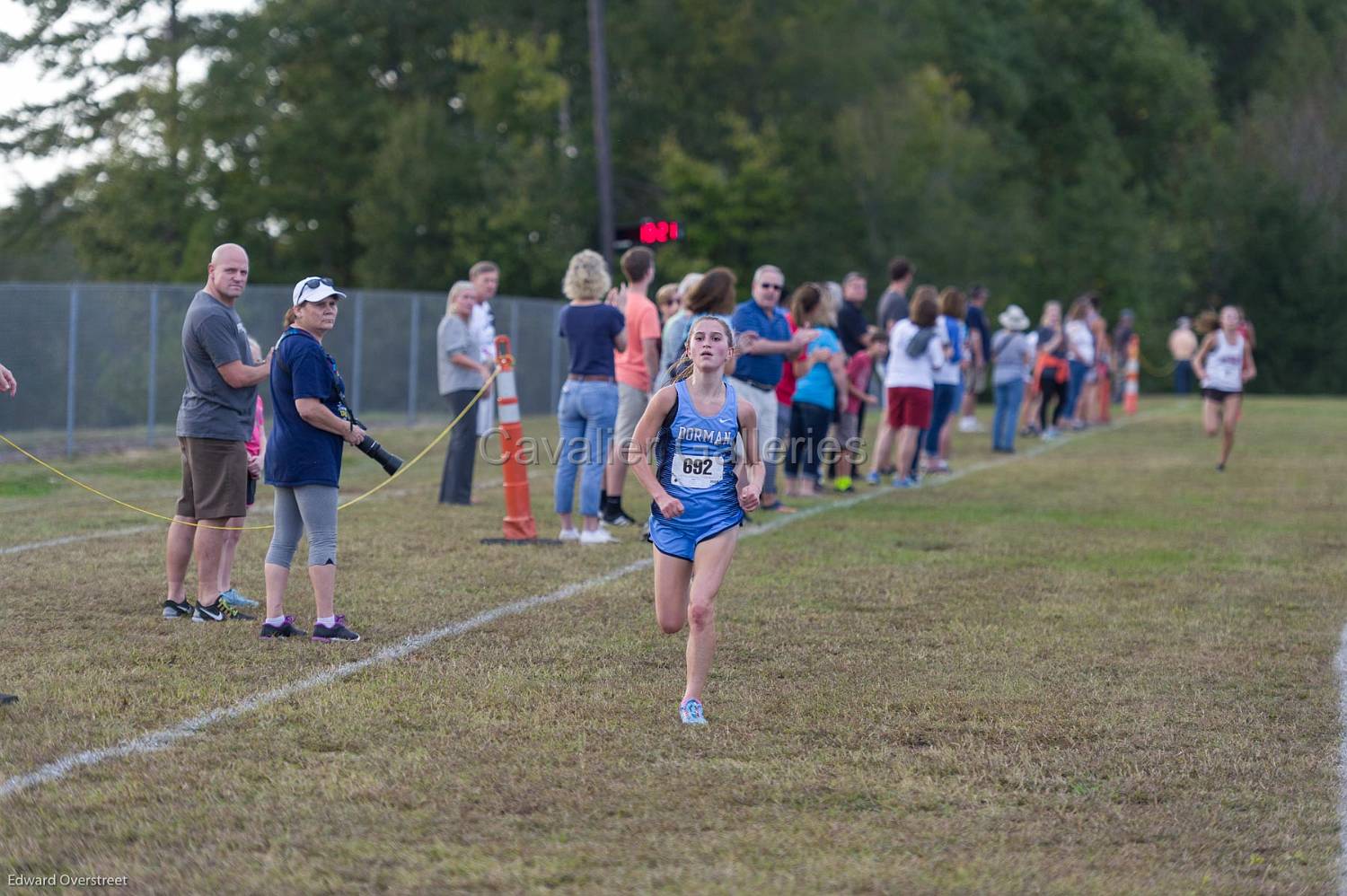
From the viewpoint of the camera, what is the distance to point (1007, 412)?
21594 mm

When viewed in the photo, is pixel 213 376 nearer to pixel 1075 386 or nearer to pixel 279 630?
pixel 279 630

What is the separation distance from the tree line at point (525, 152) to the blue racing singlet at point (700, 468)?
35190mm

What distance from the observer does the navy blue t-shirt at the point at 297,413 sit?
7613 mm

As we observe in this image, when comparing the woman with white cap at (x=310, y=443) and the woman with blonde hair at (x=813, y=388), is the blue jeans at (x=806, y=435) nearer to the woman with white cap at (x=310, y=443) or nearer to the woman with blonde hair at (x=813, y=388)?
the woman with blonde hair at (x=813, y=388)

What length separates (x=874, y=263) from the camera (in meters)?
44.1

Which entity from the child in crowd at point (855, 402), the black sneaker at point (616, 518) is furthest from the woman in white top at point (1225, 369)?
the black sneaker at point (616, 518)

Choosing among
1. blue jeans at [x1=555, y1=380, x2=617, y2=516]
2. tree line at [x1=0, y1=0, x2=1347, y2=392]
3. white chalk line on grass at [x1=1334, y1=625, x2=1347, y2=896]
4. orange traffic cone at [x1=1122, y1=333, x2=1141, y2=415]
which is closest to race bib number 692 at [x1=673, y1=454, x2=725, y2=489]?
white chalk line on grass at [x1=1334, y1=625, x2=1347, y2=896]

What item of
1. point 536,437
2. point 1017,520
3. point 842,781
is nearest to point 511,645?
point 842,781

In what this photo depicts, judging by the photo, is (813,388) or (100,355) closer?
(813,388)

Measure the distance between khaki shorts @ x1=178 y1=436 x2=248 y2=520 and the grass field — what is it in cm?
66

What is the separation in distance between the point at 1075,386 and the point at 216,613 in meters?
21.1

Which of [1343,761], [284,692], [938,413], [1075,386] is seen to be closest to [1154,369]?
[1075,386]

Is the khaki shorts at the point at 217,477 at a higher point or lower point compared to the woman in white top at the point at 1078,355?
lower

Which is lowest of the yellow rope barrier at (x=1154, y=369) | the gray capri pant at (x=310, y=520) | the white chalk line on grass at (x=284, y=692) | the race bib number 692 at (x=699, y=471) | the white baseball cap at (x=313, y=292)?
the white chalk line on grass at (x=284, y=692)
